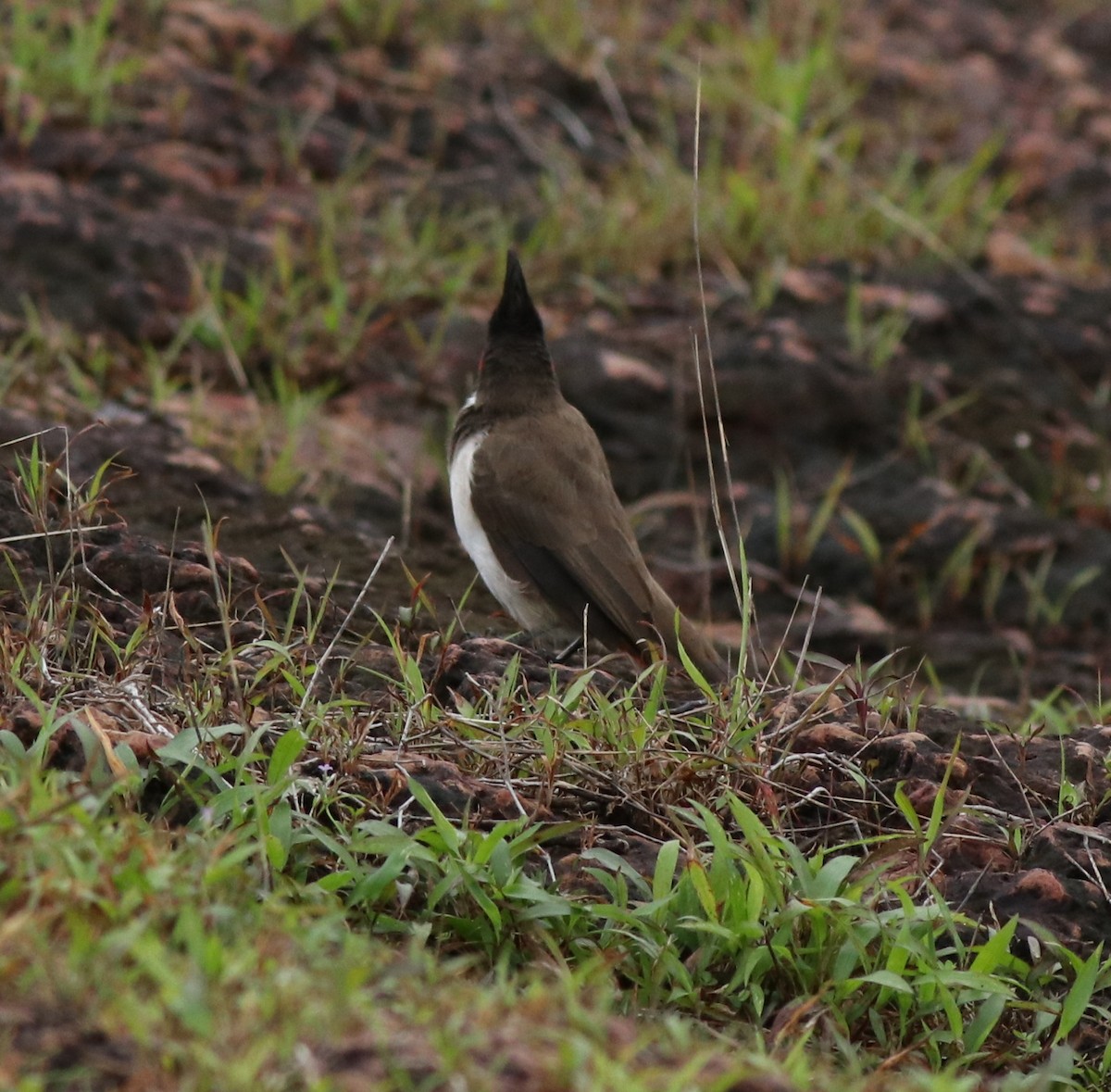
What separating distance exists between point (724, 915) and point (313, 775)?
2.85 feet

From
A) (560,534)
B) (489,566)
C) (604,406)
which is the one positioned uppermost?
(560,534)

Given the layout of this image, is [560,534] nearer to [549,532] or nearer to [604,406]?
[549,532]

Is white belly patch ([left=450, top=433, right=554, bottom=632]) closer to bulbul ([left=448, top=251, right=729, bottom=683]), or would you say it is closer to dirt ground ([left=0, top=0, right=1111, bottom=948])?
bulbul ([left=448, top=251, right=729, bottom=683])

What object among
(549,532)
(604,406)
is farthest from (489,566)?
(604,406)

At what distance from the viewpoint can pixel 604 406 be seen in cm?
671

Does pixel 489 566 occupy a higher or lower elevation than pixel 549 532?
lower

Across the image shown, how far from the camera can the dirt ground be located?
520cm

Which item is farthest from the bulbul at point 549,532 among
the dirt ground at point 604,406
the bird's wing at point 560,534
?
the dirt ground at point 604,406

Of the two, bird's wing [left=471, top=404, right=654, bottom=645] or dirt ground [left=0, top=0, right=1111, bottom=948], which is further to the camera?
dirt ground [left=0, top=0, right=1111, bottom=948]

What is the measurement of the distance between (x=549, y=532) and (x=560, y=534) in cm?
3

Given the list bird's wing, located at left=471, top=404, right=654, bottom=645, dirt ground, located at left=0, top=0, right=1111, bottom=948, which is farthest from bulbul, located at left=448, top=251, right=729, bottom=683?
dirt ground, located at left=0, top=0, right=1111, bottom=948

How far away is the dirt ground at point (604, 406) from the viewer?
17.1 ft

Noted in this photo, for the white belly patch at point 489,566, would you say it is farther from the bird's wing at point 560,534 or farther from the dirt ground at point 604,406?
the dirt ground at point 604,406

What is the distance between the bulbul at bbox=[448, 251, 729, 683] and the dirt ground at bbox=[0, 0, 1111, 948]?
24 cm
